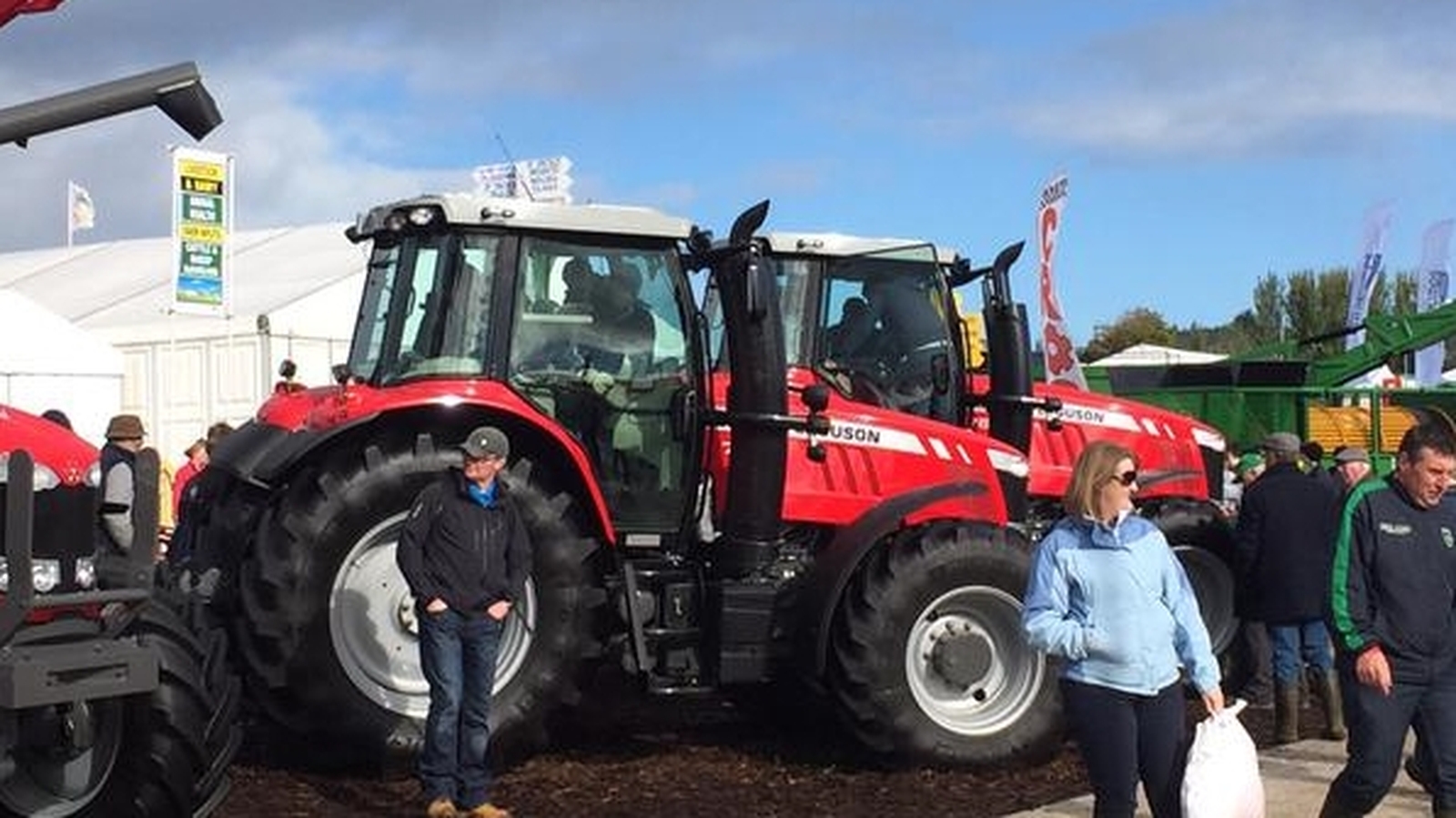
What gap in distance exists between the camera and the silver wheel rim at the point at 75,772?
5840 mm

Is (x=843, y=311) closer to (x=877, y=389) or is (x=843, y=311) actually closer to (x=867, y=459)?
(x=877, y=389)

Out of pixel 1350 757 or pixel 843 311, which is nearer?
pixel 1350 757

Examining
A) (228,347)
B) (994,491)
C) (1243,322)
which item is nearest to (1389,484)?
(994,491)

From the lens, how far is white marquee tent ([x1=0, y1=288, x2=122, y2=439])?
18984mm

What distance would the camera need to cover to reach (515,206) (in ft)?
26.5

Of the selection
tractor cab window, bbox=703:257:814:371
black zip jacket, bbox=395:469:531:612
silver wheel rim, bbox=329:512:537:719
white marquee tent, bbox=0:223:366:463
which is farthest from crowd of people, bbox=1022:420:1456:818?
white marquee tent, bbox=0:223:366:463

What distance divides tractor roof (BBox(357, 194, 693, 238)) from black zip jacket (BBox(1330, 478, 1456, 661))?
11.5ft

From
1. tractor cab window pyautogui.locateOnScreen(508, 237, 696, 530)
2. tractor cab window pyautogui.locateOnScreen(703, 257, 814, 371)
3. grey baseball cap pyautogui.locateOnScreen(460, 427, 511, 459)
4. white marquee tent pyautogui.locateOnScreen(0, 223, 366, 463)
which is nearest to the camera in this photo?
grey baseball cap pyautogui.locateOnScreen(460, 427, 511, 459)

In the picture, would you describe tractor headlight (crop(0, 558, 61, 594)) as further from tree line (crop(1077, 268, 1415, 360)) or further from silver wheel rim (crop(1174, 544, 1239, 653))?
tree line (crop(1077, 268, 1415, 360))

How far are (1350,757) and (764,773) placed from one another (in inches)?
118

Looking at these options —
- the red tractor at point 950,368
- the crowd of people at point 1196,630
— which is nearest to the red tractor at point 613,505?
the red tractor at point 950,368

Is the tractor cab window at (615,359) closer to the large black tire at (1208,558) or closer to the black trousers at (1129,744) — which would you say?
the black trousers at (1129,744)

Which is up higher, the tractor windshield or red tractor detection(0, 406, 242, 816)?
the tractor windshield

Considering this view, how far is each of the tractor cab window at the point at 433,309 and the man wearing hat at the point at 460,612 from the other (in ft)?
3.67
